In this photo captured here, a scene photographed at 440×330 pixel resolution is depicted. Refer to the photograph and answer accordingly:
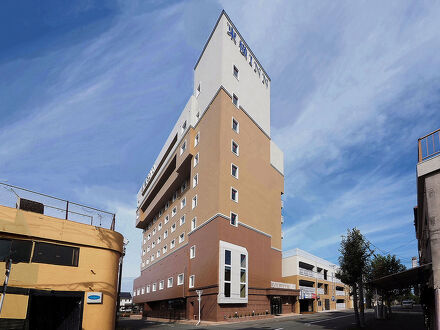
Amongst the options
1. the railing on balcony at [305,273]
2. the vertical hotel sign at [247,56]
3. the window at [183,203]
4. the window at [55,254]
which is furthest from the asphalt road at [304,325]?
the vertical hotel sign at [247,56]

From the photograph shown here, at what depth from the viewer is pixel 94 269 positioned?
1838cm

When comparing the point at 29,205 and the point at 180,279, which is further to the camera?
the point at 180,279

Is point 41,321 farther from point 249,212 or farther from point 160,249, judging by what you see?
point 160,249

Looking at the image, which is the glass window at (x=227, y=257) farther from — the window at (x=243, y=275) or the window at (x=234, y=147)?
the window at (x=234, y=147)

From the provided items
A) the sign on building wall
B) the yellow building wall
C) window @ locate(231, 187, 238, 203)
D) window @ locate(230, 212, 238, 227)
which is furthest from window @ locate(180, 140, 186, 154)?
the sign on building wall

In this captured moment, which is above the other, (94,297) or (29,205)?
(29,205)

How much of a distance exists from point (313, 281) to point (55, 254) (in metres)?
55.3

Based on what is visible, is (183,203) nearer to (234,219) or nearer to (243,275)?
(234,219)

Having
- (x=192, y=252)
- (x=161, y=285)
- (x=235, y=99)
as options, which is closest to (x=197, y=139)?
(x=235, y=99)

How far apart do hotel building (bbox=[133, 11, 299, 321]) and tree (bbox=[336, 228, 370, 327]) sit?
41.1ft

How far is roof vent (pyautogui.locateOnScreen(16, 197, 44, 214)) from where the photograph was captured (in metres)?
16.8

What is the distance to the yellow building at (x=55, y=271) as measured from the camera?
1524cm

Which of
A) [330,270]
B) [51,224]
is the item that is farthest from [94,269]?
[330,270]

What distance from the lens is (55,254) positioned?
17062mm
